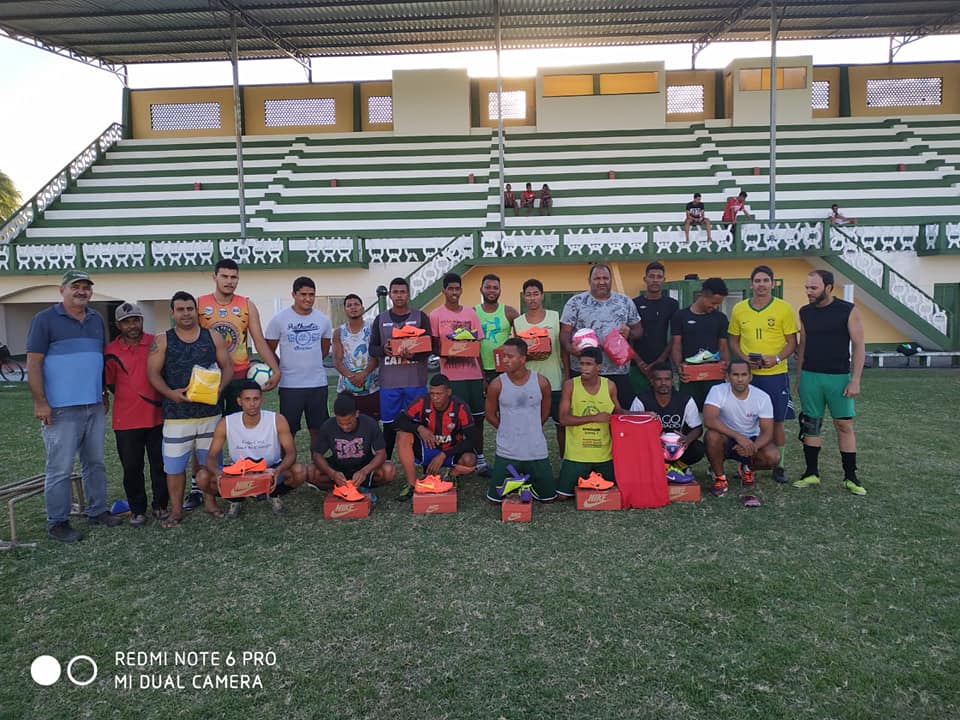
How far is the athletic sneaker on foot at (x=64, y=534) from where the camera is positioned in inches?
174

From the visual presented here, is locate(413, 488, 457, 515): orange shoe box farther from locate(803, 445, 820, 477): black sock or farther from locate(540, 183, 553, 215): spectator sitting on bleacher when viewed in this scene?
locate(540, 183, 553, 215): spectator sitting on bleacher

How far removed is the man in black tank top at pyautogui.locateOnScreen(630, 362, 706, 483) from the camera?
5281 mm

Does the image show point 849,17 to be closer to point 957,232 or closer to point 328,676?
point 957,232

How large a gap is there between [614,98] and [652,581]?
20.7 meters

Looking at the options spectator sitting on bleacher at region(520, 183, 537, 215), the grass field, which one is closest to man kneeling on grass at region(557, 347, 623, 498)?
the grass field

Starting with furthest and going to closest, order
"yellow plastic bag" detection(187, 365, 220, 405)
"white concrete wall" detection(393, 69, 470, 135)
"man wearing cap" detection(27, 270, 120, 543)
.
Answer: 1. "white concrete wall" detection(393, 69, 470, 135)
2. "yellow plastic bag" detection(187, 365, 220, 405)
3. "man wearing cap" detection(27, 270, 120, 543)

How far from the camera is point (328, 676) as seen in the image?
2830mm

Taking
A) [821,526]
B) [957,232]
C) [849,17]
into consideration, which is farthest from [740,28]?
[821,526]

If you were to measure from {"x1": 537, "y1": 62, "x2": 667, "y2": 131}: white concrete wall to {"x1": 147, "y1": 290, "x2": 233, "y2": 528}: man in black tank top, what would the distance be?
753 inches

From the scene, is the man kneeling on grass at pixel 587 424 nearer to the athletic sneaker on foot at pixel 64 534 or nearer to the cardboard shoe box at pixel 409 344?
the cardboard shoe box at pixel 409 344

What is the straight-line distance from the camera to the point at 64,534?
445 cm

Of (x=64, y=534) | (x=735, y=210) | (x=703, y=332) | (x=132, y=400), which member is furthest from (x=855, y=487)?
(x=735, y=210)

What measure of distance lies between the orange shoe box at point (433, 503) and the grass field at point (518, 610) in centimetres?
16

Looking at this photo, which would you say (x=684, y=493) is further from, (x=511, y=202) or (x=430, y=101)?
(x=430, y=101)
